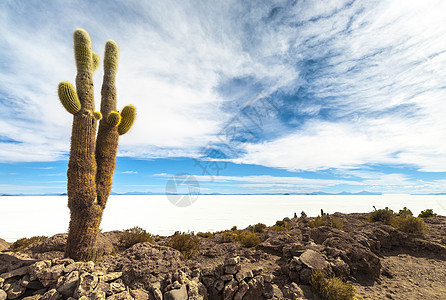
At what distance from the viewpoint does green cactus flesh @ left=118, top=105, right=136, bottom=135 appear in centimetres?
834

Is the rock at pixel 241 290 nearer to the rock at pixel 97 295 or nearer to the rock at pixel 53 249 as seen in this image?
the rock at pixel 97 295

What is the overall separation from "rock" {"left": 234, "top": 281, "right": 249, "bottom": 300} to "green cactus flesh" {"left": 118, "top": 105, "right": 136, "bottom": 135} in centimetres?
696

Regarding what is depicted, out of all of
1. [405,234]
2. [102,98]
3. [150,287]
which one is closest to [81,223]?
[150,287]

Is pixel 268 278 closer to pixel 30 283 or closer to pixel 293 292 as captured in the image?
pixel 293 292

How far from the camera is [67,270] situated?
5.21 meters

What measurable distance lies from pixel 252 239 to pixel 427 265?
7.17 metres

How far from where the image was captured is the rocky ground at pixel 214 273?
4.96 m

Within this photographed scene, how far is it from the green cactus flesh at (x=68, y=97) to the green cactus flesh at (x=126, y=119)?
165 centimetres

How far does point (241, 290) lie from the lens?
551 cm

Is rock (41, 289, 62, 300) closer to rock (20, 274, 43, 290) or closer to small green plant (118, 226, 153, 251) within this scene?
rock (20, 274, 43, 290)

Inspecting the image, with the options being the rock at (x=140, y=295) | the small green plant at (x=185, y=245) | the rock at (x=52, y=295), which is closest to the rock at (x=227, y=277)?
the rock at (x=140, y=295)

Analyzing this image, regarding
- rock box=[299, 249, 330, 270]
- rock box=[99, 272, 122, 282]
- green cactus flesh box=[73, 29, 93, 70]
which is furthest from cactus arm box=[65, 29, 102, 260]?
rock box=[299, 249, 330, 270]

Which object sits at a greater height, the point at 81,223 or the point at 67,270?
the point at 81,223

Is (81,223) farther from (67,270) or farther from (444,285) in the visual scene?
(444,285)
